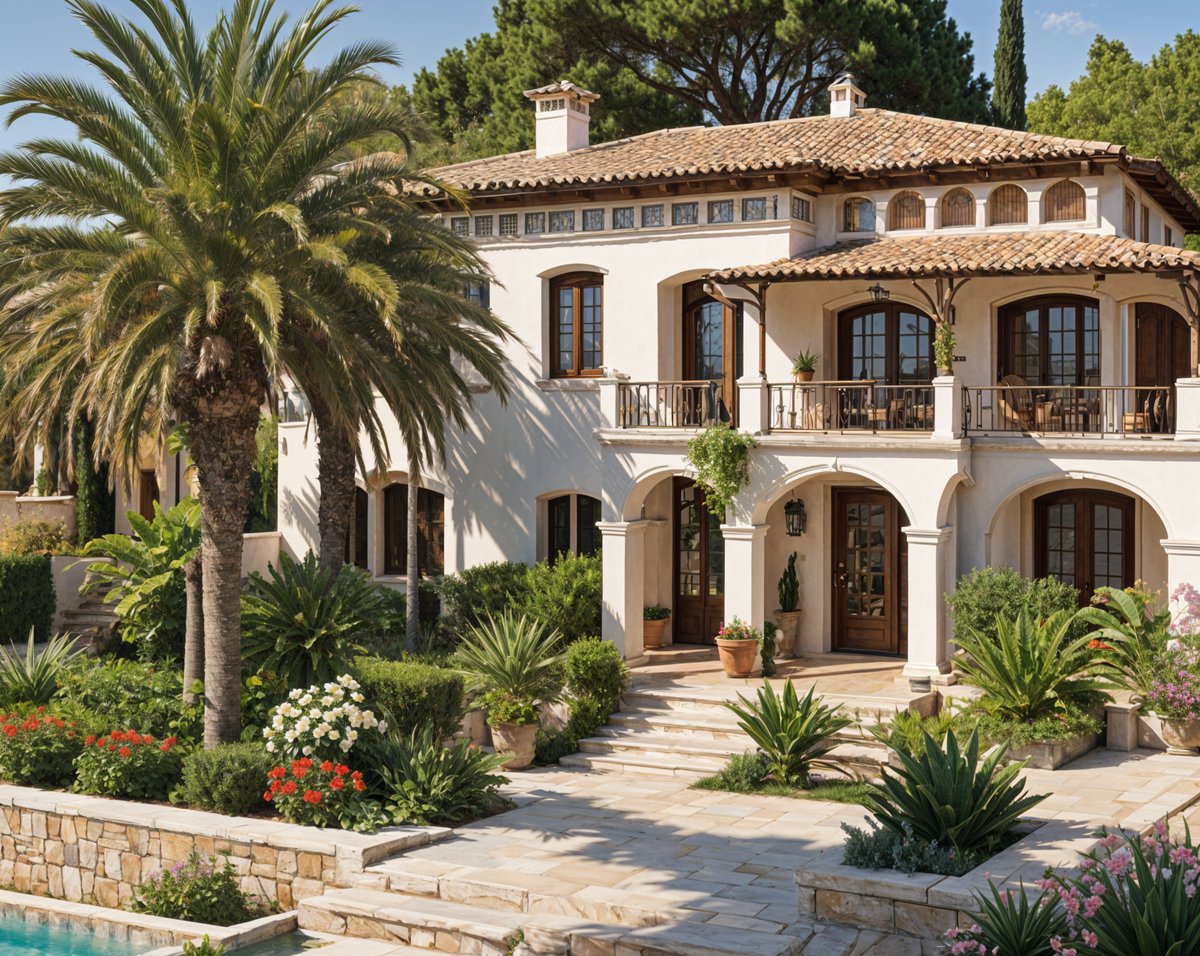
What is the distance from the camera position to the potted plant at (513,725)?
61.1 ft

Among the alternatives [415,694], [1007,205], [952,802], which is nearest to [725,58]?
[1007,205]

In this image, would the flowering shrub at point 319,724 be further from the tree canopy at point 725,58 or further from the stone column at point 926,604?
the tree canopy at point 725,58

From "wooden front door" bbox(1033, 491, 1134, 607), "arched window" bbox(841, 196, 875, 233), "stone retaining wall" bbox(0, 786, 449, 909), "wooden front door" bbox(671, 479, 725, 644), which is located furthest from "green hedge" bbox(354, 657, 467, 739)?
"arched window" bbox(841, 196, 875, 233)

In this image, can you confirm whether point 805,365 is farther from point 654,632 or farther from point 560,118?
point 560,118

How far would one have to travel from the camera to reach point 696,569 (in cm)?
2434

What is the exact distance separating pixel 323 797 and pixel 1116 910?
7959 millimetres

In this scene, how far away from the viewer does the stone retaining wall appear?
545 inches

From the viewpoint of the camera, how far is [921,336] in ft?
75.2

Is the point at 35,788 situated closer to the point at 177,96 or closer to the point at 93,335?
the point at 93,335

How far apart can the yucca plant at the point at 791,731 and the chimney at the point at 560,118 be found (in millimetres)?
13077

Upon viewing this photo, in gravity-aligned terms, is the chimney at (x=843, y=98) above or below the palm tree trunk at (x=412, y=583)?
above

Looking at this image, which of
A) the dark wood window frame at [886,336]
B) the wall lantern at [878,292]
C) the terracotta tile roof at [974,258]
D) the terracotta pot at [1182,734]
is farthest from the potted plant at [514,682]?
the terracotta pot at [1182,734]

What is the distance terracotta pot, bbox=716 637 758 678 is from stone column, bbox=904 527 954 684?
2.22 metres

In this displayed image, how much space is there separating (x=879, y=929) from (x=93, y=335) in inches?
368
